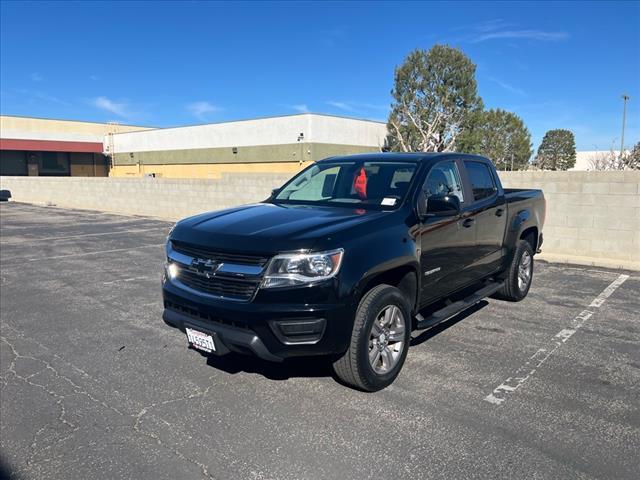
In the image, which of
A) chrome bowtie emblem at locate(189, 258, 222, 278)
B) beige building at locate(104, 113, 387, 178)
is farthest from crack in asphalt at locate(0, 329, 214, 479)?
beige building at locate(104, 113, 387, 178)

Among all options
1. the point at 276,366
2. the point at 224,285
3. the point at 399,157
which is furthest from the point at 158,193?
the point at 224,285

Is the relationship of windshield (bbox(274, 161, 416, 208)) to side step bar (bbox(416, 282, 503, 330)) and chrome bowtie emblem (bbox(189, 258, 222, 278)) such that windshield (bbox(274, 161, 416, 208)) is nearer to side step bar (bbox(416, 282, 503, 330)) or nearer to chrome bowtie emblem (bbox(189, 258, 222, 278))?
side step bar (bbox(416, 282, 503, 330))

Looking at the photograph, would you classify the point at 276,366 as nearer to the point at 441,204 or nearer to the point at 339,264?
the point at 339,264

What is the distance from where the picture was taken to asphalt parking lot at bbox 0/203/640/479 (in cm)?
301

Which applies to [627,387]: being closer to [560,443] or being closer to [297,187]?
[560,443]

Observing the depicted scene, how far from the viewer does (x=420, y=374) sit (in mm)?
4273

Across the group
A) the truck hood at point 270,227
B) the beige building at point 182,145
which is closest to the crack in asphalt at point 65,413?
the truck hood at point 270,227

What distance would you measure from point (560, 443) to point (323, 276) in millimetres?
1876

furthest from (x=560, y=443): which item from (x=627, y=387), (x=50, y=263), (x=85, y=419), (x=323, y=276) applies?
(x=50, y=263)

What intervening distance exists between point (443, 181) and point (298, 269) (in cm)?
224

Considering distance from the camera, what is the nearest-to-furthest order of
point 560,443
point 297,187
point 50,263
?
point 560,443, point 297,187, point 50,263

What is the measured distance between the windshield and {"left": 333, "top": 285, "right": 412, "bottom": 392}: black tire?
855 millimetres

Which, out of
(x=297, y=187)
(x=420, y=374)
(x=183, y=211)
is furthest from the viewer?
(x=183, y=211)

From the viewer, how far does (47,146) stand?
53875mm
